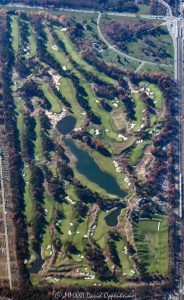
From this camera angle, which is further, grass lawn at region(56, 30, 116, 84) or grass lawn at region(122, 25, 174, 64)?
grass lawn at region(122, 25, 174, 64)

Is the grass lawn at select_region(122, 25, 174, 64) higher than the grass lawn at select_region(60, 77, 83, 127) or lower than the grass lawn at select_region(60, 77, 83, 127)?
higher

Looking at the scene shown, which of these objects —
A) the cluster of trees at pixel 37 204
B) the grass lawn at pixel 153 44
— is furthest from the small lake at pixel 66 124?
the grass lawn at pixel 153 44

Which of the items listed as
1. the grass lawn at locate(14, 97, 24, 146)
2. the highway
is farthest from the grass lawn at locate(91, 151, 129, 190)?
the grass lawn at locate(14, 97, 24, 146)

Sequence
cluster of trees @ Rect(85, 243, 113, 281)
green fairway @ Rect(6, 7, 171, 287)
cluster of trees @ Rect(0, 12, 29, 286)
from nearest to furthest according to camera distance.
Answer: cluster of trees @ Rect(85, 243, 113, 281)
green fairway @ Rect(6, 7, 171, 287)
cluster of trees @ Rect(0, 12, 29, 286)

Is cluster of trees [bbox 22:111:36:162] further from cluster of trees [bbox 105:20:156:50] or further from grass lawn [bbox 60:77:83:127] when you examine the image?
cluster of trees [bbox 105:20:156:50]

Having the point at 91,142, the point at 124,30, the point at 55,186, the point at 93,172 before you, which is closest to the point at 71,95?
the point at 91,142

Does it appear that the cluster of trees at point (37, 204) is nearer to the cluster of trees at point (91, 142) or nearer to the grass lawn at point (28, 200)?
the grass lawn at point (28, 200)
